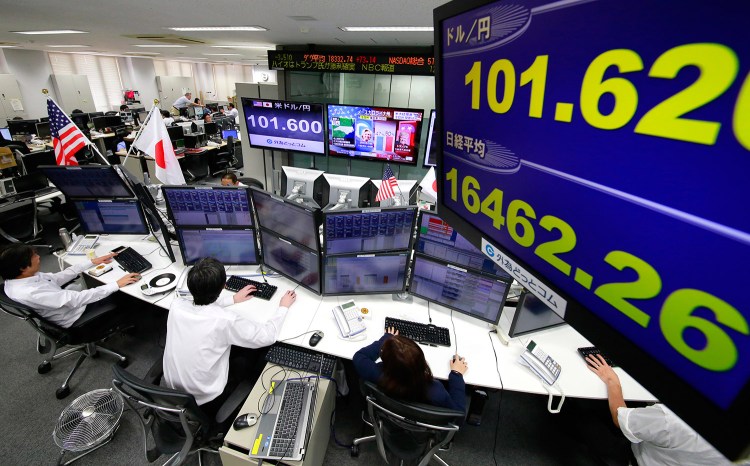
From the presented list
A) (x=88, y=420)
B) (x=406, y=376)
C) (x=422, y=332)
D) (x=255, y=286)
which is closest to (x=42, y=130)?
(x=88, y=420)

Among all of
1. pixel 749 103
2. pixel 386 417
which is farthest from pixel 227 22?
pixel 749 103

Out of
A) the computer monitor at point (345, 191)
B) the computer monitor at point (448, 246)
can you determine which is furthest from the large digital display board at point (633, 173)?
the computer monitor at point (345, 191)

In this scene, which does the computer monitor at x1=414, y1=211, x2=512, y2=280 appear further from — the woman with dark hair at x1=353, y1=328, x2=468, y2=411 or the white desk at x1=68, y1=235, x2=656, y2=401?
the woman with dark hair at x1=353, y1=328, x2=468, y2=411

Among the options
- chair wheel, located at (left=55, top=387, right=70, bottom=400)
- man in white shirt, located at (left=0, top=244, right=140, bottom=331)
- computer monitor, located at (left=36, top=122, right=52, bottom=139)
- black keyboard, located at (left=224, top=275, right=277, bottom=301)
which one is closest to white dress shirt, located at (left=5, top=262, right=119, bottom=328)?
man in white shirt, located at (left=0, top=244, right=140, bottom=331)

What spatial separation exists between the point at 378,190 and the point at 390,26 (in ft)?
6.67

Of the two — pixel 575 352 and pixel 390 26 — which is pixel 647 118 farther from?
pixel 390 26

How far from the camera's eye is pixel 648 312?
0.49 m

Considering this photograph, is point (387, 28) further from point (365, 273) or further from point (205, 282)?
point (205, 282)

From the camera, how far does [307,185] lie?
118 inches

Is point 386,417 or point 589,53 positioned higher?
point 589,53

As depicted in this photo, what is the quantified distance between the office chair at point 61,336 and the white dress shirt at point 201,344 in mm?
1137

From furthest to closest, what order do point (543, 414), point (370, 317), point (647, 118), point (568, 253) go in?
point (543, 414) → point (370, 317) → point (568, 253) → point (647, 118)

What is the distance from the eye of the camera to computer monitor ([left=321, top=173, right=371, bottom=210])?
288 centimetres

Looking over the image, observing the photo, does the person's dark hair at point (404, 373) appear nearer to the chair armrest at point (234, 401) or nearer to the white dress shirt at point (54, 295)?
the chair armrest at point (234, 401)
